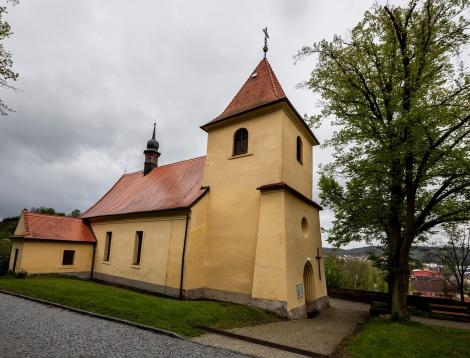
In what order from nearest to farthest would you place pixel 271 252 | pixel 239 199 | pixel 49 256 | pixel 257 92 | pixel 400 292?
pixel 400 292 → pixel 271 252 → pixel 239 199 → pixel 257 92 → pixel 49 256

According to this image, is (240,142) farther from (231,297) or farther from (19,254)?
(19,254)

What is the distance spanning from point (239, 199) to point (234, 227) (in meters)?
1.29

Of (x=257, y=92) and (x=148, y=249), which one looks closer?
(x=257, y=92)

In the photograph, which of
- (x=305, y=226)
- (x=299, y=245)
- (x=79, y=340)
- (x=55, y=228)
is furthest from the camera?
(x=55, y=228)

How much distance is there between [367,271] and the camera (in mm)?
43844

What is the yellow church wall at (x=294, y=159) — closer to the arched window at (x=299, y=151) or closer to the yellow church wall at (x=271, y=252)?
the arched window at (x=299, y=151)

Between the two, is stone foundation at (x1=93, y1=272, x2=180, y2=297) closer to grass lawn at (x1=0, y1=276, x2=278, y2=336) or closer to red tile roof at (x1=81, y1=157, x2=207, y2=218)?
grass lawn at (x1=0, y1=276, x2=278, y2=336)

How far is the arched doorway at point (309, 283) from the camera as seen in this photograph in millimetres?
13935

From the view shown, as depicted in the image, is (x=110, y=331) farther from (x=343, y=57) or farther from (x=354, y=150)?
(x=343, y=57)

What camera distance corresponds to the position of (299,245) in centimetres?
1266

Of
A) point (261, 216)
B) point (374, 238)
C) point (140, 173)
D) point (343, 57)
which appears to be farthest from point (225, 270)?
point (140, 173)

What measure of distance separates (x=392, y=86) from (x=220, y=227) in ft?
31.1

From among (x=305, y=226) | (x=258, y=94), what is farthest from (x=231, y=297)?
(x=258, y=94)

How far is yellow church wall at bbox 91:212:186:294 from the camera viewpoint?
13648 millimetres
